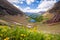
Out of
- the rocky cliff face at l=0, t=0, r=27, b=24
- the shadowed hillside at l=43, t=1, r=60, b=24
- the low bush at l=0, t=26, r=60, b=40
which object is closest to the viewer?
the low bush at l=0, t=26, r=60, b=40

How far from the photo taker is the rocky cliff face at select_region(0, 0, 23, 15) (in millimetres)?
4219

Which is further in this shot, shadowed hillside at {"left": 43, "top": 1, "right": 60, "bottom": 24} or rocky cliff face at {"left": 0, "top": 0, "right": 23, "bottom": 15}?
rocky cliff face at {"left": 0, "top": 0, "right": 23, "bottom": 15}

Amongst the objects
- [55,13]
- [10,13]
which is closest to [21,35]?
[10,13]

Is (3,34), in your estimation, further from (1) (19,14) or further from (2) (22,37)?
(1) (19,14)

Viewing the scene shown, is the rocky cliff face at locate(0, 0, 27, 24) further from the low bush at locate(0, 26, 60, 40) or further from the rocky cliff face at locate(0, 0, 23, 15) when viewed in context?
the low bush at locate(0, 26, 60, 40)

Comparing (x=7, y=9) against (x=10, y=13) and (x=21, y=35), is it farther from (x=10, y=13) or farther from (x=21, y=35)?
(x=21, y=35)

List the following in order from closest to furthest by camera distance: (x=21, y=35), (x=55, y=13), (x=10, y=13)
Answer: (x=21, y=35) → (x=55, y=13) → (x=10, y=13)

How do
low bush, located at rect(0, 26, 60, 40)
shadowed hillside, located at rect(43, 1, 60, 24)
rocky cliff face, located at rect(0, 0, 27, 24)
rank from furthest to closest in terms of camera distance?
rocky cliff face, located at rect(0, 0, 27, 24), shadowed hillside, located at rect(43, 1, 60, 24), low bush, located at rect(0, 26, 60, 40)

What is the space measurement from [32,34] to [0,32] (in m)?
0.63

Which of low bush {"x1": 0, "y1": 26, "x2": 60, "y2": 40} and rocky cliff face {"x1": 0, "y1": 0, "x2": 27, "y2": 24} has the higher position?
rocky cliff face {"x1": 0, "y1": 0, "x2": 27, "y2": 24}

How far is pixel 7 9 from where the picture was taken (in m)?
4.23

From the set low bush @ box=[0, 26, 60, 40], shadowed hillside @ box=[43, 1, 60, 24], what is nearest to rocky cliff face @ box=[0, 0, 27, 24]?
low bush @ box=[0, 26, 60, 40]

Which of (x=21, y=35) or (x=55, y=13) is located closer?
(x=21, y=35)

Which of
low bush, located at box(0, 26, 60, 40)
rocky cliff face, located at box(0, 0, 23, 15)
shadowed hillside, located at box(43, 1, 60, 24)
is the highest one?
rocky cliff face, located at box(0, 0, 23, 15)
